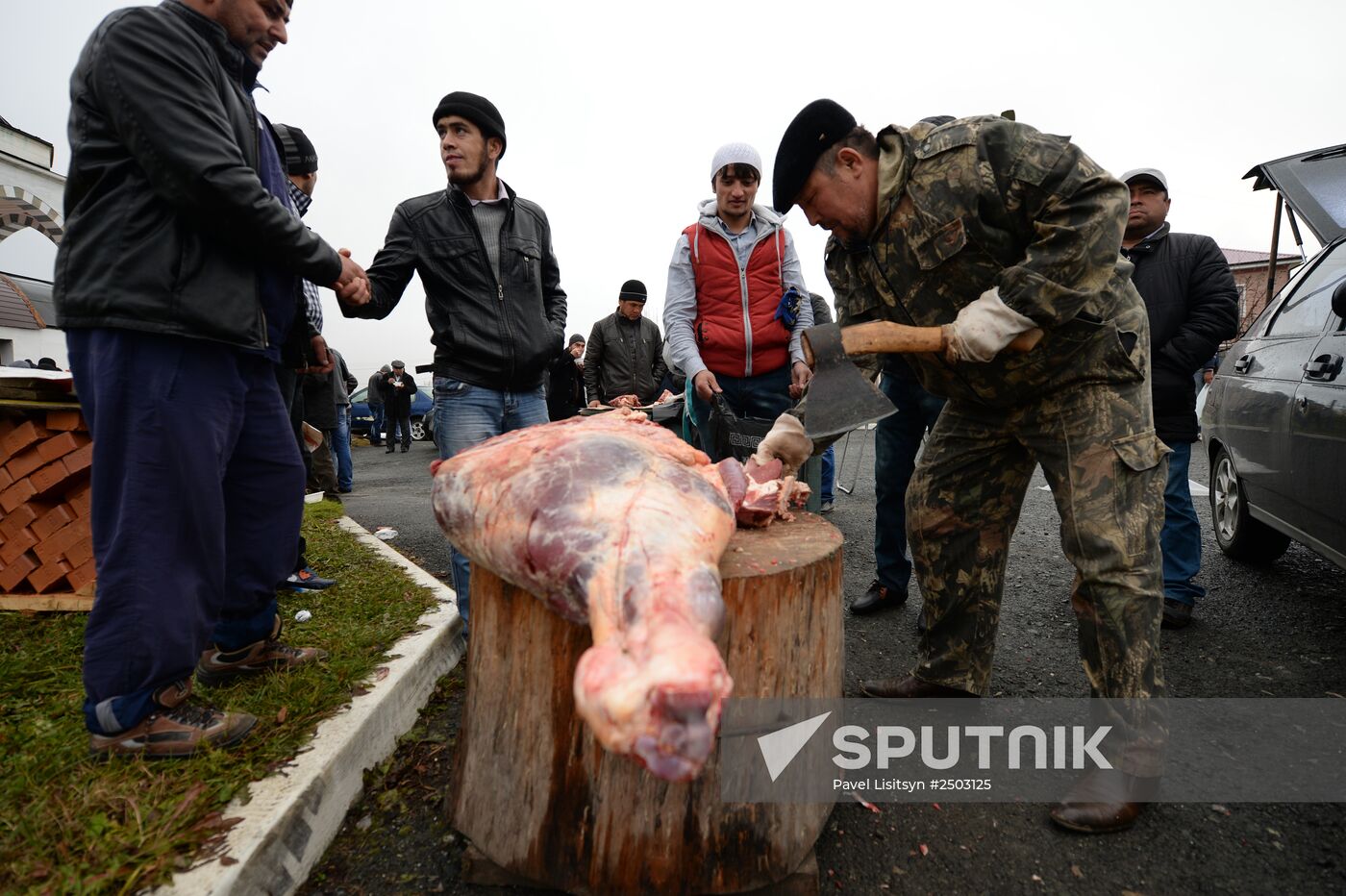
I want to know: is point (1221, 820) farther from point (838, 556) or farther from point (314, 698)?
point (314, 698)

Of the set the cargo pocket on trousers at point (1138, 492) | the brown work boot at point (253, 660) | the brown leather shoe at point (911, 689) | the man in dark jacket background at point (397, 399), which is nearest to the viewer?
the cargo pocket on trousers at point (1138, 492)

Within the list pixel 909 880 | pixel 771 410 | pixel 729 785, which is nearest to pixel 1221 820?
pixel 909 880

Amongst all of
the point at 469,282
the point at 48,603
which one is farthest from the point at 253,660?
the point at 469,282

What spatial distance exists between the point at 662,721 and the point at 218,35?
89.6 inches

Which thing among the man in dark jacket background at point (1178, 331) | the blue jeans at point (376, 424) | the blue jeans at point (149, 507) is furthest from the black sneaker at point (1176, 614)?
the blue jeans at point (376, 424)

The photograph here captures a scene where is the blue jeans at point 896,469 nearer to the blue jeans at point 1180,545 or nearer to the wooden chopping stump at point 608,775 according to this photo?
the blue jeans at point 1180,545

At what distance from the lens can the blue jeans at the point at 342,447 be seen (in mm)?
7625

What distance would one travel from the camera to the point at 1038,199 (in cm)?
191

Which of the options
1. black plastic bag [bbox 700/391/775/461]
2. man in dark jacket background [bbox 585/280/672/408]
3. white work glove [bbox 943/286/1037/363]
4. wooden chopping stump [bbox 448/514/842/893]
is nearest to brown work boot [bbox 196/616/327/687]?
wooden chopping stump [bbox 448/514/842/893]

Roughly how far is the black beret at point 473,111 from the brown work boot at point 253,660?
216 centimetres

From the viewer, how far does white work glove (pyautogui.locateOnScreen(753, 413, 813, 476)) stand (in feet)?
7.55

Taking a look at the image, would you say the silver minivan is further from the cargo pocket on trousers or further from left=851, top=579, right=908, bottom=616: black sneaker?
left=851, top=579, right=908, bottom=616: black sneaker

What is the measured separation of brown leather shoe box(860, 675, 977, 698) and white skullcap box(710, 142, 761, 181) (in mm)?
2692

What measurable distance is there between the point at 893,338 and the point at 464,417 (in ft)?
5.98
